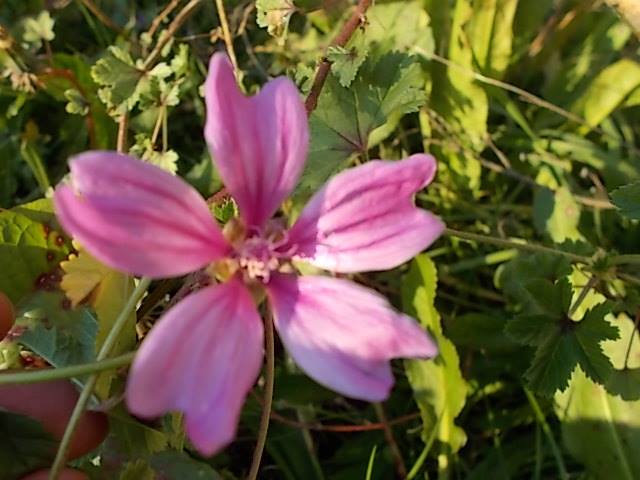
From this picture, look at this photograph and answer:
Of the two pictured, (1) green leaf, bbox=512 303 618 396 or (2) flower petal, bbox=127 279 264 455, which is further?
(1) green leaf, bbox=512 303 618 396

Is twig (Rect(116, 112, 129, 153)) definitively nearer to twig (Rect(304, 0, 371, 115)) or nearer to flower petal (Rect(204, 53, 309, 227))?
twig (Rect(304, 0, 371, 115))

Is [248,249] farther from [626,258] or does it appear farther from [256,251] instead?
[626,258]

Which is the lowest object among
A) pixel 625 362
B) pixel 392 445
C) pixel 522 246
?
pixel 392 445

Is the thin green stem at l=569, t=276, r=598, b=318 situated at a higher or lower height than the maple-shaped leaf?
higher

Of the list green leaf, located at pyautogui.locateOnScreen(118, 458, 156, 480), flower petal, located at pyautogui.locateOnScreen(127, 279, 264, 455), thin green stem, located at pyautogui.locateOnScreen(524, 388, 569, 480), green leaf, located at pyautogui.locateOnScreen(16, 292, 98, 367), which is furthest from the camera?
thin green stem, located at pyautogui.locateOnScreen(524, 388, 569, 480)

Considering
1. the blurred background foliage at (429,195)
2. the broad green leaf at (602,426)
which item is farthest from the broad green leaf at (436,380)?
the broad green leaf at (602,426)

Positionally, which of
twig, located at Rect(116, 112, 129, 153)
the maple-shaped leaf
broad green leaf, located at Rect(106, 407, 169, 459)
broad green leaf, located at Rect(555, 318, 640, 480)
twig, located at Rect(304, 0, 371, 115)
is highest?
twig, located at Rect(304, 0, 371, 115)

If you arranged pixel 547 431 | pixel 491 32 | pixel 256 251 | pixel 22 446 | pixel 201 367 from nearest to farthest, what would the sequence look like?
1. pixel 201 367
2. pixel 256 251
3. pixel 22 446
4. pixel 547 431
5. pixel 491 32

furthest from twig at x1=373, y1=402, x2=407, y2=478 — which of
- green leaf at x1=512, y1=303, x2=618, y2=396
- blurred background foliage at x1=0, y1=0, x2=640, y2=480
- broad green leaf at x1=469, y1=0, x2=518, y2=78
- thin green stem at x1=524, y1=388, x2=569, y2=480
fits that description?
broad green leaf at x1=469, y1=0, x2=518, y2=78

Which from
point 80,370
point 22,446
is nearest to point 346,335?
point 80,370
